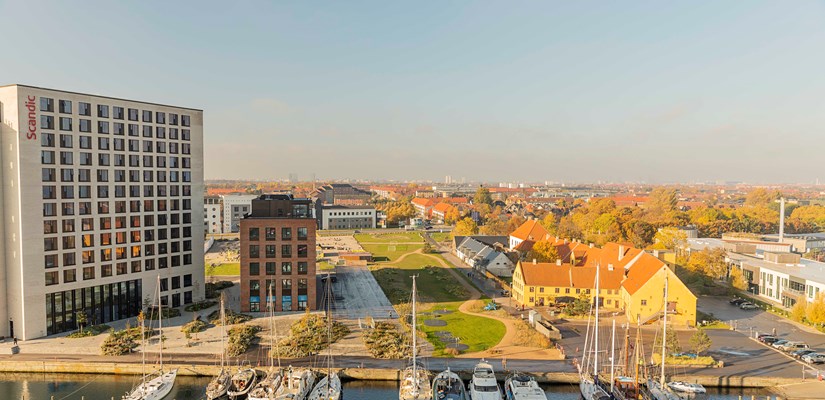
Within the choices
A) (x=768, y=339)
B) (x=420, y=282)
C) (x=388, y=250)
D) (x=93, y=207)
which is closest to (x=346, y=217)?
(x=388, y=250)

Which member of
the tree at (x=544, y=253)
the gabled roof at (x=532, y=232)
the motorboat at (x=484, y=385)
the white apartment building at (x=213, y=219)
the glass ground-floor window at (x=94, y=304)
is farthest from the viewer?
the white apartment building at (x=213, y=219)

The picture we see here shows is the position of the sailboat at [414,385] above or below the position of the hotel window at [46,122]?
below

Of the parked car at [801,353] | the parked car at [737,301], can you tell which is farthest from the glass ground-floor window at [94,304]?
the parked car at [737,301]

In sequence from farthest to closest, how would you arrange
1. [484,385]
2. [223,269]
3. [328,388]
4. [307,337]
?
[223,269], [307,337], [328,388], [484,385]

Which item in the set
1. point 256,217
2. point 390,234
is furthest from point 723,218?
point 256,217

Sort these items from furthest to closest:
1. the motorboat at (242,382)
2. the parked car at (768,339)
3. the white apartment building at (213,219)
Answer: the white apartment building at (213,219), the parked car at (768,339), the motorboat at (242,382)

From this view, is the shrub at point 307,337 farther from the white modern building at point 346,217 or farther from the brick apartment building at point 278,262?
the white modern building at point 346,217

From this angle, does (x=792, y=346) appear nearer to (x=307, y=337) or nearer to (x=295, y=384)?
(x=295, y=384)
